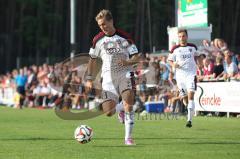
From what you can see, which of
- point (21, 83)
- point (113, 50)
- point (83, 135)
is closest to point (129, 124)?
point (83, 135)

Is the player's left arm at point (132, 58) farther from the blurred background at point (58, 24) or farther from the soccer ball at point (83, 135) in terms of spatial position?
the blurred background at point (58, 24)

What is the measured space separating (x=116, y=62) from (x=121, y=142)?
1.59 m

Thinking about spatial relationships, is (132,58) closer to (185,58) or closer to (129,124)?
(129,124)

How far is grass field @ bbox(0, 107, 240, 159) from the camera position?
11500mm

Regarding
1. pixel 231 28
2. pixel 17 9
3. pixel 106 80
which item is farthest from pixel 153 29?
pixel 106 80

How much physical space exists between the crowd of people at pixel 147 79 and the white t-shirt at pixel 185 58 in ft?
5.89

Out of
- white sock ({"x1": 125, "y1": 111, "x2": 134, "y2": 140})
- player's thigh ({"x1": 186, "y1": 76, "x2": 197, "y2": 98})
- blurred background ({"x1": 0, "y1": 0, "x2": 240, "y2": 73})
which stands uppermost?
blurred background ({"x1": 0, "y1": 0, "x2": 240, "y2": 73})

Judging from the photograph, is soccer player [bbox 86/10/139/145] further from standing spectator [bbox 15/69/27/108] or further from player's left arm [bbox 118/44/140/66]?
standing spectator [bbox 15/69/27/108]

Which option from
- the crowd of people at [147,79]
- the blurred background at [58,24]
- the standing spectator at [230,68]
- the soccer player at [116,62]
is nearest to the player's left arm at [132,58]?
the soccer player at [116,62]

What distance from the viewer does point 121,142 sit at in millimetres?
13805

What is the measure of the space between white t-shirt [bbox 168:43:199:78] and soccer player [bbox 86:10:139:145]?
5.17m

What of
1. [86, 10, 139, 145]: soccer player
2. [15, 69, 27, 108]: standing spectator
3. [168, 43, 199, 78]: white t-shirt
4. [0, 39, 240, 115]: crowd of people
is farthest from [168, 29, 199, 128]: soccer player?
[15, 69, 27, 108]: standing spectator

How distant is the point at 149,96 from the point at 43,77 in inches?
379

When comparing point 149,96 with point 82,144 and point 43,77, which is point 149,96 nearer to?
point 43,77
